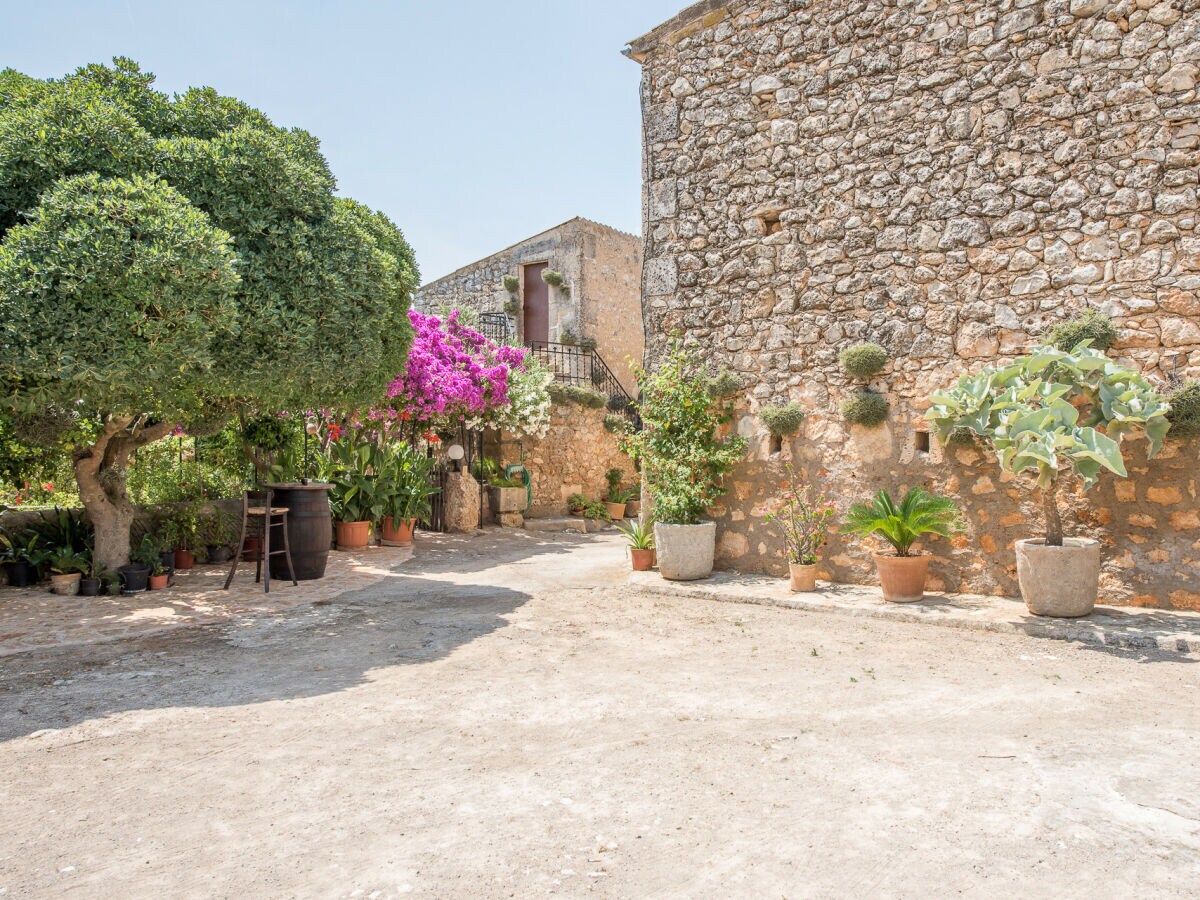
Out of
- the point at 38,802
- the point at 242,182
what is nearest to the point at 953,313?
the point at 242,182

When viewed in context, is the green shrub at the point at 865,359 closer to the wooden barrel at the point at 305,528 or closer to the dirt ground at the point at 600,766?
the dirt ground at the point at 600,766

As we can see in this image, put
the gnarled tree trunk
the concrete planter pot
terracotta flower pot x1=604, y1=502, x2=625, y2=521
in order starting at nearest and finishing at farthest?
the gnarled tree trunk < the concrete planter pot < terracotta flower pot x1=604, y1=502, x2=625, y2=521

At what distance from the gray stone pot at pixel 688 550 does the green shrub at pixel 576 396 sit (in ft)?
19.1

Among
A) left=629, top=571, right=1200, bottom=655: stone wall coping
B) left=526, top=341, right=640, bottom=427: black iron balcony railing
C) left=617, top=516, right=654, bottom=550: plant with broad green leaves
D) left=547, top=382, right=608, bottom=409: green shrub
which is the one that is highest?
left=526, top=341, right=640, bottom=427: black iron balcony railing

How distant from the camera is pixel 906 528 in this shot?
5.36 m

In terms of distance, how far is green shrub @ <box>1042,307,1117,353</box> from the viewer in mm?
5031

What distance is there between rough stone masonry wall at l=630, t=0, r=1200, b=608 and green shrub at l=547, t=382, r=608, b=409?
16.3 feet

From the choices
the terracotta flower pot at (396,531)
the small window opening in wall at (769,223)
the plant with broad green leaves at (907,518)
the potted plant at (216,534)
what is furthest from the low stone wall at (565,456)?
the plant with broad green leaves at (907,518)

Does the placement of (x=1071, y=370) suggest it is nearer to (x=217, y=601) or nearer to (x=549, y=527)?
(x=217, y=601)

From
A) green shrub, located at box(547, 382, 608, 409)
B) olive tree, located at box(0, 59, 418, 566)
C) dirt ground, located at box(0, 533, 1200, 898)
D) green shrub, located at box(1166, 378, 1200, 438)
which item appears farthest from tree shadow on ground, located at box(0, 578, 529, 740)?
green shrub, located at box(547, 382, 608, 409)

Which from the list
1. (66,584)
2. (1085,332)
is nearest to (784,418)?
(1085,332)

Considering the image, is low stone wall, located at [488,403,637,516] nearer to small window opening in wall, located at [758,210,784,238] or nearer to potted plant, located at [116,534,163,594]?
potted plant, located at [116,534,163,594]

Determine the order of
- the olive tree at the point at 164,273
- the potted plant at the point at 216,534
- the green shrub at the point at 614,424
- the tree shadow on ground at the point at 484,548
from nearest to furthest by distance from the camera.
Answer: the olive tree at the point at 164,273 → the potted plant at the point at 216,534 → the tree shadow on ground at the point at 484,548 → the green shrub at the point at 614,424

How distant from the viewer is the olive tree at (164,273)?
14.0ft
